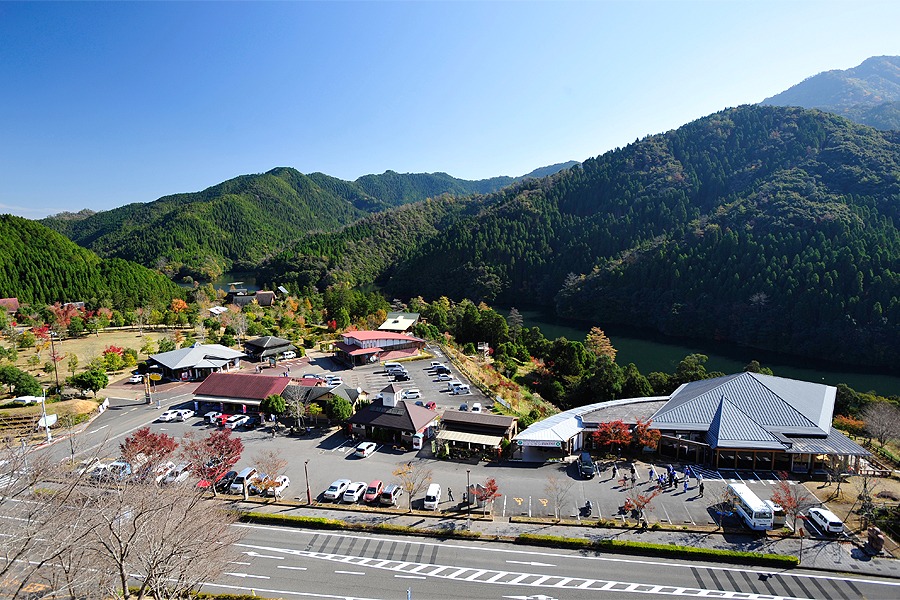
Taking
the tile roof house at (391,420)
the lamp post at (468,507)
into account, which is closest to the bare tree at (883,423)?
the lamp post at (468,507)

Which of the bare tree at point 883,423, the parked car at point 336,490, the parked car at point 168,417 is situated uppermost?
the parked car at point 168,417

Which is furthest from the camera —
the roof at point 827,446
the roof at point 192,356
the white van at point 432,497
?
the roof at point 192,356

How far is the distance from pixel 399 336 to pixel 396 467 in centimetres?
2728

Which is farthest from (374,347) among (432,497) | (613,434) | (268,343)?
(432,497)

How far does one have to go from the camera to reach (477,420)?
100ft

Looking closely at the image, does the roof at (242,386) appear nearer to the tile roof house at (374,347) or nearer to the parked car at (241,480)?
the parked car at (241,480)

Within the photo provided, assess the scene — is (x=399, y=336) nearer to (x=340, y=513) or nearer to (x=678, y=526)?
(x=340, y=513)

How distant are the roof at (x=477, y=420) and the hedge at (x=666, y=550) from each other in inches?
389

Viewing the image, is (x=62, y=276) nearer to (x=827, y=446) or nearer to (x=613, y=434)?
(x=613, y=434)

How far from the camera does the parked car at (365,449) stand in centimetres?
2861

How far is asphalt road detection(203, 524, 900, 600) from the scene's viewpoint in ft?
56.7

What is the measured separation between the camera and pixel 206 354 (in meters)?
46.3

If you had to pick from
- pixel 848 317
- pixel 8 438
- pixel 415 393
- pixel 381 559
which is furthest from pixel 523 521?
pixel 848 317

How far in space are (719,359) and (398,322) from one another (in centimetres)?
4811
